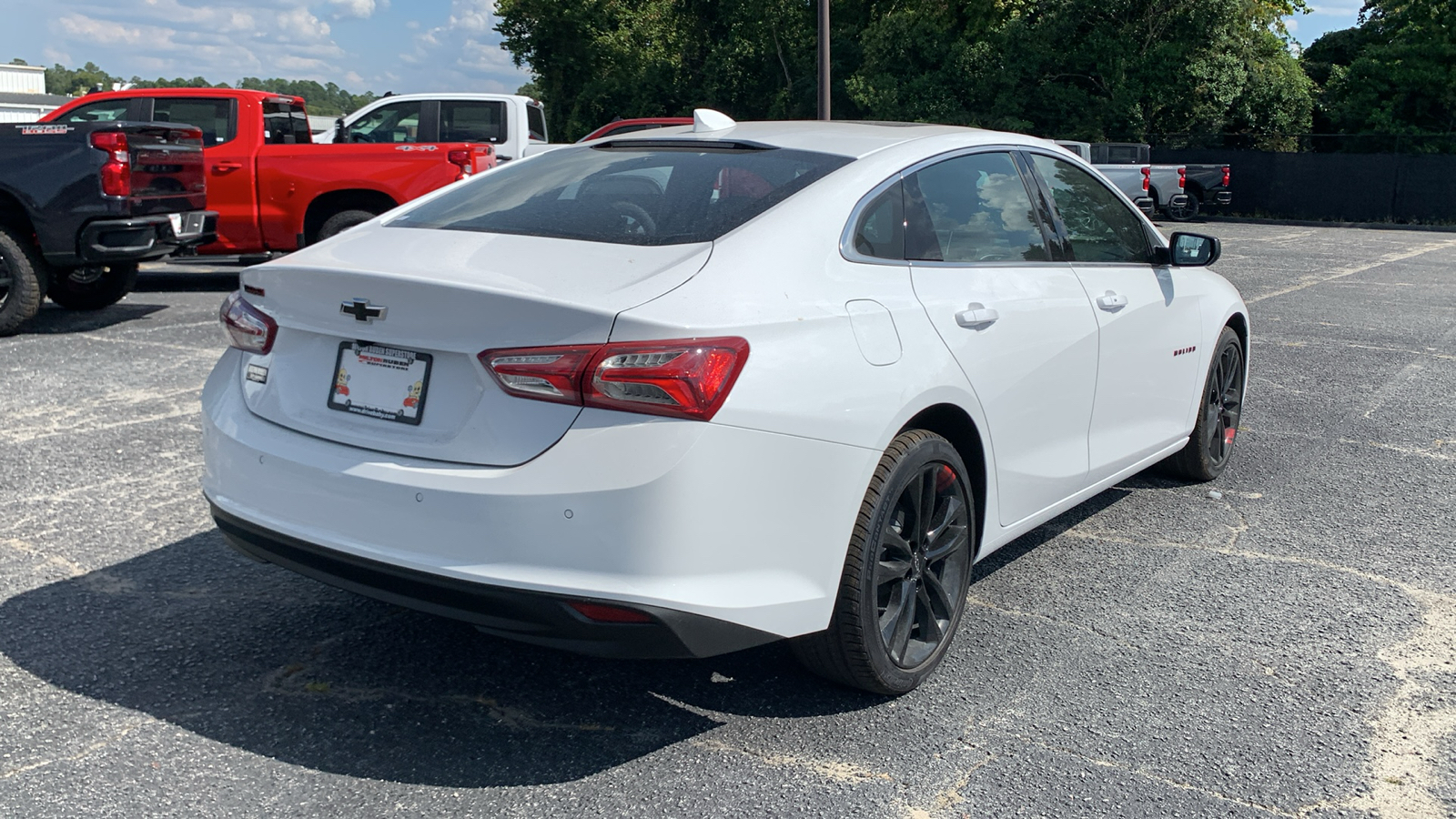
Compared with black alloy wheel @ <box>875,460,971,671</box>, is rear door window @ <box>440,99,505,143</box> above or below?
above

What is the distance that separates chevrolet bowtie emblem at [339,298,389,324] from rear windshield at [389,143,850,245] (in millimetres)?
522

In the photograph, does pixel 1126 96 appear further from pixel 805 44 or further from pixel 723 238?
pixel 723 238

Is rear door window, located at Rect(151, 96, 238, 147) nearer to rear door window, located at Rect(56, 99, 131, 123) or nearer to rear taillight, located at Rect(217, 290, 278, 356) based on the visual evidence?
rear door window, located at Rect(56, 99, 131, 123)

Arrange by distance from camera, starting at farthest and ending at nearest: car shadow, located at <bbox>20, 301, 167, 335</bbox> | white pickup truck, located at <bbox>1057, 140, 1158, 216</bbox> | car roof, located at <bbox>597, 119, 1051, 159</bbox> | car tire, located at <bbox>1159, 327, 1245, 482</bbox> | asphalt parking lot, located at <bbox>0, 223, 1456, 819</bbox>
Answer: white pickup truck, located at <bbox>1057, 140, 1158, 216</bbox>, car shadow, located at <bbox>20, 301, 167, 335</bbox>, car tire, located at <bbox>1159, 327, 1245, 482</bbox>, car roof, located at <bbox>597, 119, 1051, 159</bbox>, asphalt parking lot, located at <bbox>0, 223, 1456, 819</bbox>

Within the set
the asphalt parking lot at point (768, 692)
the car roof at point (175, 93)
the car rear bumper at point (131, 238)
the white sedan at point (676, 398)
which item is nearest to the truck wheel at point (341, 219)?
the car roof at point (175, 93)

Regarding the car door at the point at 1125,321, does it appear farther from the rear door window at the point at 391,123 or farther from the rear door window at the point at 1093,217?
the rear door window at the point at 391,123

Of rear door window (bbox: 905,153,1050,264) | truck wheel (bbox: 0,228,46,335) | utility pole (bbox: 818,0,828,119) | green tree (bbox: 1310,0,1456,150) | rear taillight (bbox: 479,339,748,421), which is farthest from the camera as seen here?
green tree (bbox: 1310,0,1456,150)

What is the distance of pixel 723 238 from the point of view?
3209 millimetres

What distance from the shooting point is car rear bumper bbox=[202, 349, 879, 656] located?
2.79 m

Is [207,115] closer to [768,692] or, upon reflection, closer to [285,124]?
[285,124]

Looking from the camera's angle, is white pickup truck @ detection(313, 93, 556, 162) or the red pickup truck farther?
white pickup truck @ detection(313, 93, 556, 162)

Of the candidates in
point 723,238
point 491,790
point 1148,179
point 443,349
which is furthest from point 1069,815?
point 1148,179

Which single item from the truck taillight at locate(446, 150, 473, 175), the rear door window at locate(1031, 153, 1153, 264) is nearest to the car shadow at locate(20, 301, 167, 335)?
the truck taillight at locate(446, 150, 473, 175)

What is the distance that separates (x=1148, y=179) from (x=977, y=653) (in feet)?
74.9
